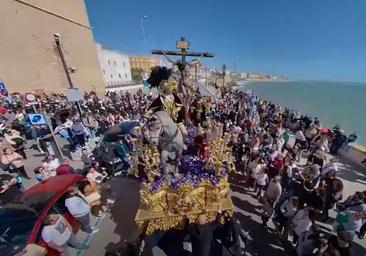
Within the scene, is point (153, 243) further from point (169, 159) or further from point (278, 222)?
point (278, 222)

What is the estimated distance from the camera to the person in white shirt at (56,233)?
143 inches

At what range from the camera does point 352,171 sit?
26.0 ft

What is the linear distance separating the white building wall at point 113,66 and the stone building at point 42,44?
48.2 ft

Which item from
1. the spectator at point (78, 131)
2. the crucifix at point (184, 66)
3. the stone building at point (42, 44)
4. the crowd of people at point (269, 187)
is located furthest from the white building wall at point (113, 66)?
the crucifix at point (184, 66)

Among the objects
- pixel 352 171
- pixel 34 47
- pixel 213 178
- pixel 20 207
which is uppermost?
pixel 34 47

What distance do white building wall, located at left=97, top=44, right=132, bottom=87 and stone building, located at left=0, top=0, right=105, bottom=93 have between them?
48.2 feet

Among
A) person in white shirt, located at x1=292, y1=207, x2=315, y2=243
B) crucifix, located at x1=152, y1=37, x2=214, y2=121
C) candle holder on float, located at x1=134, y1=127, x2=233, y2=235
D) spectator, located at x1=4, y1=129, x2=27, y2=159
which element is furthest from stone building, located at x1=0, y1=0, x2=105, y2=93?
person in white shirt, located at x1=292, y1=207, x2=315, y2=243

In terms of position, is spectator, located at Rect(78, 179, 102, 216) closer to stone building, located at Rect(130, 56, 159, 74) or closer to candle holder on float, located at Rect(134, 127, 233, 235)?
candle holder on float, located at Rect(134, 127, 233, 235)

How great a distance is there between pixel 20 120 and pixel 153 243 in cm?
1166

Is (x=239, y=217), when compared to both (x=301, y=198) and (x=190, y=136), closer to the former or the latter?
(x=301, y=198)

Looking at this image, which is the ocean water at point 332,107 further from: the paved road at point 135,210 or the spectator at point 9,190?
the spectator at point 9,190

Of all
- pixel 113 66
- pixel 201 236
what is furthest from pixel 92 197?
pixel 113 66

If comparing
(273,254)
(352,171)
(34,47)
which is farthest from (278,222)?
(34,47)

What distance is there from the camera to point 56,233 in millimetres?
3736
